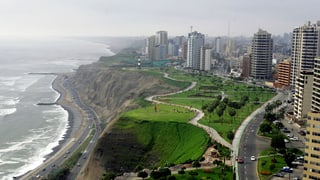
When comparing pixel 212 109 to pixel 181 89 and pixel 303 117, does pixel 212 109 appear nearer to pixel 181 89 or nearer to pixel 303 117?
pixel 303 117

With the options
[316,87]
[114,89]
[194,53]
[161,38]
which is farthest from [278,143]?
[161,38]

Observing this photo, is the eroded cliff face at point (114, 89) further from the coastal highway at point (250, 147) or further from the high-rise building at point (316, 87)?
the high-rise building at point (316, 87)

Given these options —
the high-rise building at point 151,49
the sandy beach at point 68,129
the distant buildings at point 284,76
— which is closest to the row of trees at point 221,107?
the sandy beach at point 68,129

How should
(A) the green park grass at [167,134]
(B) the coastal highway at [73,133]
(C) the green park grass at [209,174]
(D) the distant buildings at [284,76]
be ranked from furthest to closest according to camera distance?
(D) the distant buildings at [284,76] < (B) the coastal highway at [73,133] < (A) the green park grass at [167,134] < (C) the green park grass at [209,174]

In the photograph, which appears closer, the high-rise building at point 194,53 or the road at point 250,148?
the road at point 250,148

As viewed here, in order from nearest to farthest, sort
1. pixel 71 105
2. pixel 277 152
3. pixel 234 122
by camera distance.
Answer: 1. pixel 277 152
2. pixel 234 122
3. pixel 71 105

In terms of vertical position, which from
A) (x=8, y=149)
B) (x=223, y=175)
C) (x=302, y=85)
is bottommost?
(x=8, y=149)

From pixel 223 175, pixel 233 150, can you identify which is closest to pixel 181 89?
pixel 233 150
